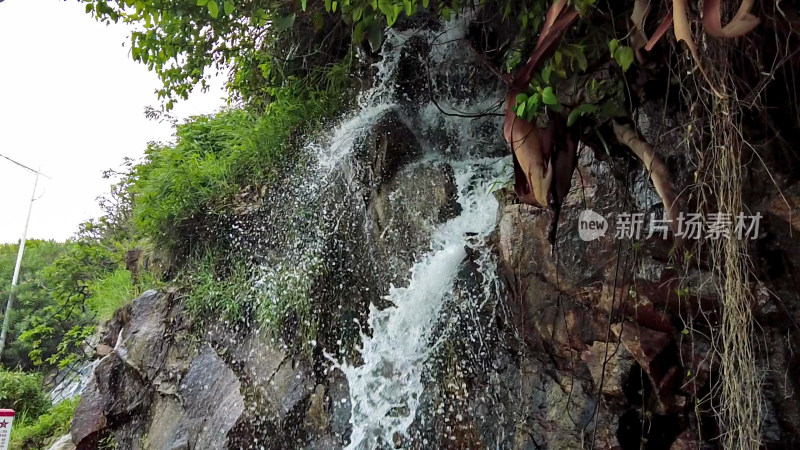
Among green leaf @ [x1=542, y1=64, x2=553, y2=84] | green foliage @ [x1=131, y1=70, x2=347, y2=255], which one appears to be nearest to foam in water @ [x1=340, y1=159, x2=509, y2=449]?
green leaf @ [x1=542, y1=64, x2=553, y2=84]

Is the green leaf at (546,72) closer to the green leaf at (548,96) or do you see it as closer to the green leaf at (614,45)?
the green leaf at (548,96)

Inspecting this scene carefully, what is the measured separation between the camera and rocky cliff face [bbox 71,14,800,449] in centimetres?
226

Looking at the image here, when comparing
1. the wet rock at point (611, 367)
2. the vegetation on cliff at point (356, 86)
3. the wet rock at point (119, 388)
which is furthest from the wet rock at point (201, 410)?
the wet rock at point (611, 367)

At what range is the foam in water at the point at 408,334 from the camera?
3082 millimetres

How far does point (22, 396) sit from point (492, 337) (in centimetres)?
705

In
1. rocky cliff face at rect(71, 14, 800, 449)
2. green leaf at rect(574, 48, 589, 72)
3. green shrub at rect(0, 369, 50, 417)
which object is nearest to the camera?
green leaf at rect(574, 48, 589, 72)

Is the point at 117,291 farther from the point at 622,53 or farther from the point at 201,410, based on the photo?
the point at 622,53

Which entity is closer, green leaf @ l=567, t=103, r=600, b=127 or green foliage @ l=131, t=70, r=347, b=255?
green leaf @ l=567, t=103, r=600, b=127

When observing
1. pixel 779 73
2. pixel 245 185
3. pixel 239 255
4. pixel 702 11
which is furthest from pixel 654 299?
pixel 245 185

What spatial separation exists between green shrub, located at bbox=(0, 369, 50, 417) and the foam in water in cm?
593

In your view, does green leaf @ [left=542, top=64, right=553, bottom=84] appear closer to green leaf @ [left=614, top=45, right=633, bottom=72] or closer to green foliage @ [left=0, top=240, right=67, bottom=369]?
green leaf @ [left=614, top=45, right=633, bottom=72]

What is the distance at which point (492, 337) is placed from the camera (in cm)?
300

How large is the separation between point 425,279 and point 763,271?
1.74 meters

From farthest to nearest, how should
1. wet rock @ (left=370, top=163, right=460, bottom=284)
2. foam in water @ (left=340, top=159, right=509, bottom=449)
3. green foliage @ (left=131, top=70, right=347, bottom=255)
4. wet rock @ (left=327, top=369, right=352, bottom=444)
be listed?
green foliage @ (left=131, top=70, right=347, bottom=255) < wet rock @ (left=370, top=163, right=460, bottom=284) < wet rock @ (left=327, top=369, right=352, bottom=444) < foam in water @ (left=340, top=159, right=509, bottom=449)
